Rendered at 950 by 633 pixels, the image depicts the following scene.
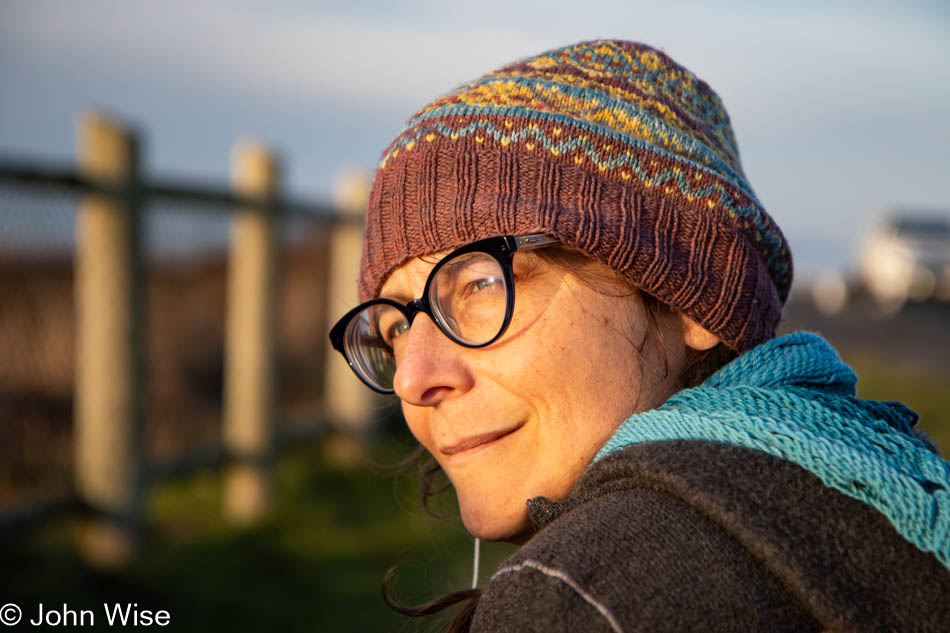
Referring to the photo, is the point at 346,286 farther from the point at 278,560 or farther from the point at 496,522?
the point at 496,522

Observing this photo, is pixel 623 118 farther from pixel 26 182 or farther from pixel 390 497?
pixel 390 497

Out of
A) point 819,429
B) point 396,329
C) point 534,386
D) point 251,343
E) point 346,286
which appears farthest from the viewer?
point 346,286

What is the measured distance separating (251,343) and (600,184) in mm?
5069

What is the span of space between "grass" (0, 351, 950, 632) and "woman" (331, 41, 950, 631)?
204 centimetres

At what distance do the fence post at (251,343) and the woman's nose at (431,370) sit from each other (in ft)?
15.6

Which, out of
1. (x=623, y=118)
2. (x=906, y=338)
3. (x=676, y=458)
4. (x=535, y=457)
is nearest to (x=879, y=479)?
(x=676, y=458)

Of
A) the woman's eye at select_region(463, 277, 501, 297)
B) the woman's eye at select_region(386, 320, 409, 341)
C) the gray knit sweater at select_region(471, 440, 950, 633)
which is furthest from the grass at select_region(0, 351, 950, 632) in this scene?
the gray knit sweater at select_region(471, 440, 950, 633)

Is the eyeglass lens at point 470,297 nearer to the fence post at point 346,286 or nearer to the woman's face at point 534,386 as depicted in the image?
the woman's face at point 534,386

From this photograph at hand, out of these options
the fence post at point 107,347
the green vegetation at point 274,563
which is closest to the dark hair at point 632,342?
the green vegetation at point 274,563

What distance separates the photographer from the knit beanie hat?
5.33 feet

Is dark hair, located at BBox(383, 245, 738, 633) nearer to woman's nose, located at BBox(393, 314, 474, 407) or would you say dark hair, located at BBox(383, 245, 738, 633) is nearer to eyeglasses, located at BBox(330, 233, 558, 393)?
eyeglasses, located at BBox(330, 233, 558, 393)

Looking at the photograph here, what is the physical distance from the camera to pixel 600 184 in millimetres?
1630

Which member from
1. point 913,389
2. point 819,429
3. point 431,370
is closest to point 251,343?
point 431,370

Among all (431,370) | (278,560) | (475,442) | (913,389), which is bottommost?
(913,389)
